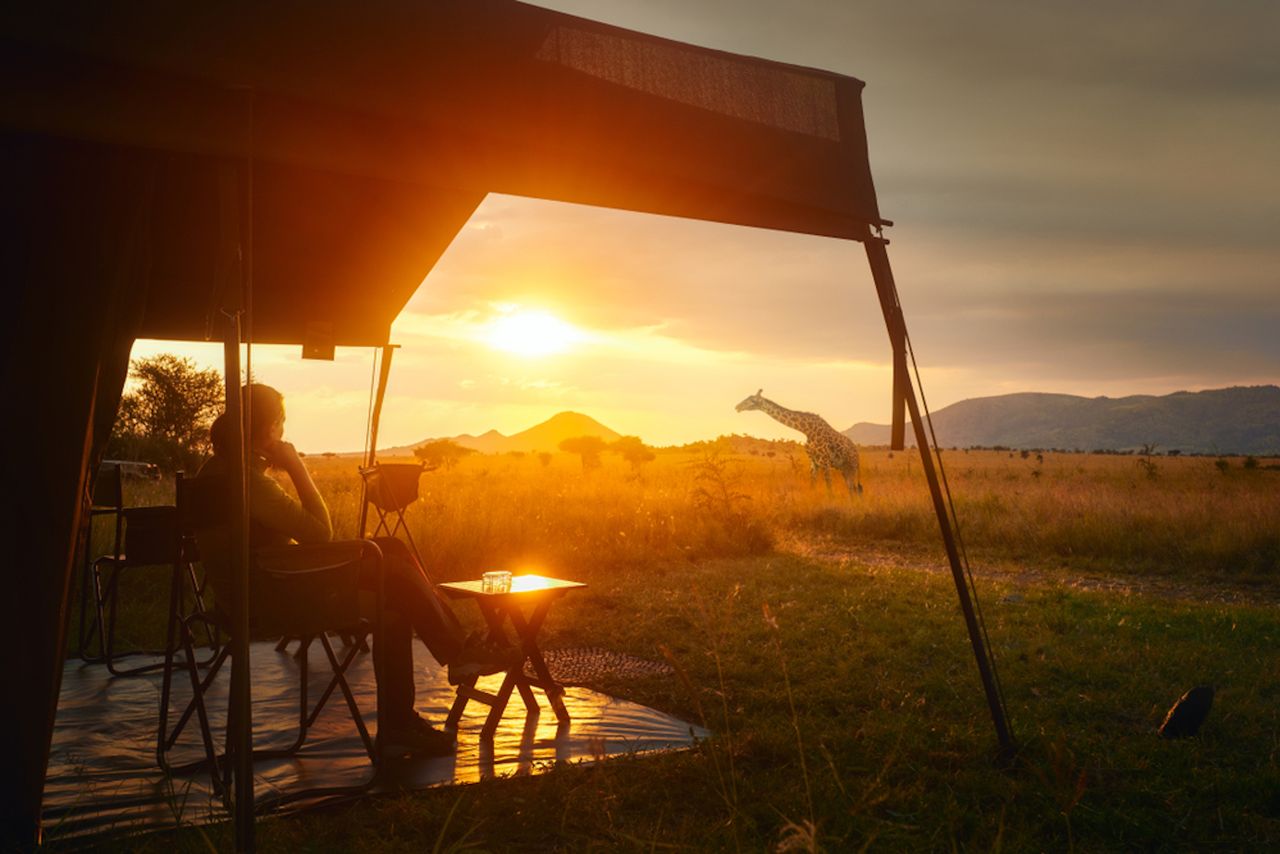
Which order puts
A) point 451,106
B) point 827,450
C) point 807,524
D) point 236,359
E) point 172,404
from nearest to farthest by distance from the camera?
1. point 236,359
2. point 451,106
3. point 807,524
4. point 827,450
5. point 172,404

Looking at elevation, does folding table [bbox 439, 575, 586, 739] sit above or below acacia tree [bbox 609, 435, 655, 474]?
below

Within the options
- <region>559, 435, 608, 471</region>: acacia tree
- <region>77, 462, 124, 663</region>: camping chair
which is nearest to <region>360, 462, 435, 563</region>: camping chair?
<region>77, 462, 124, 663</region>: camping chair

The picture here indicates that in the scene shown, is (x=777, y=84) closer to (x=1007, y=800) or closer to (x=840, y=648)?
(x=1007, y=800)

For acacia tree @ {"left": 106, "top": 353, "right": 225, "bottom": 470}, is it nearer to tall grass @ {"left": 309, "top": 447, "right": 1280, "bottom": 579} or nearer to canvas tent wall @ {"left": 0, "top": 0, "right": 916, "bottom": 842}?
tall grass @ {"left": 309, "top": 447, "right": 1280, "bottom": 579}

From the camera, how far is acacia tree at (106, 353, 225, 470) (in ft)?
62.3

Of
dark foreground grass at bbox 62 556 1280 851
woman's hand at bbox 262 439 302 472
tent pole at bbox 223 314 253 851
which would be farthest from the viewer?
woman's hand at bbox 262 439 302 472

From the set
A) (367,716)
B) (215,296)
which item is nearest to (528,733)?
(367,716)

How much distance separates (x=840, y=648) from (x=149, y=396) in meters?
18.7

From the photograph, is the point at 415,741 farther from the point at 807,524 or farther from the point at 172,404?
the point at 172,404

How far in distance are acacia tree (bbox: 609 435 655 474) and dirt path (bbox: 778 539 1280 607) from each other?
1967cm

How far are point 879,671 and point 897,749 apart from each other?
174cm

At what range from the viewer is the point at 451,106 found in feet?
8.86

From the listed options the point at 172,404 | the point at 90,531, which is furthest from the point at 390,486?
the point at 172,404

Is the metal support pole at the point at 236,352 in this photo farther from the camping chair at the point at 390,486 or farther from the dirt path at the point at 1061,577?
the dirt path at the point at 1061,577
